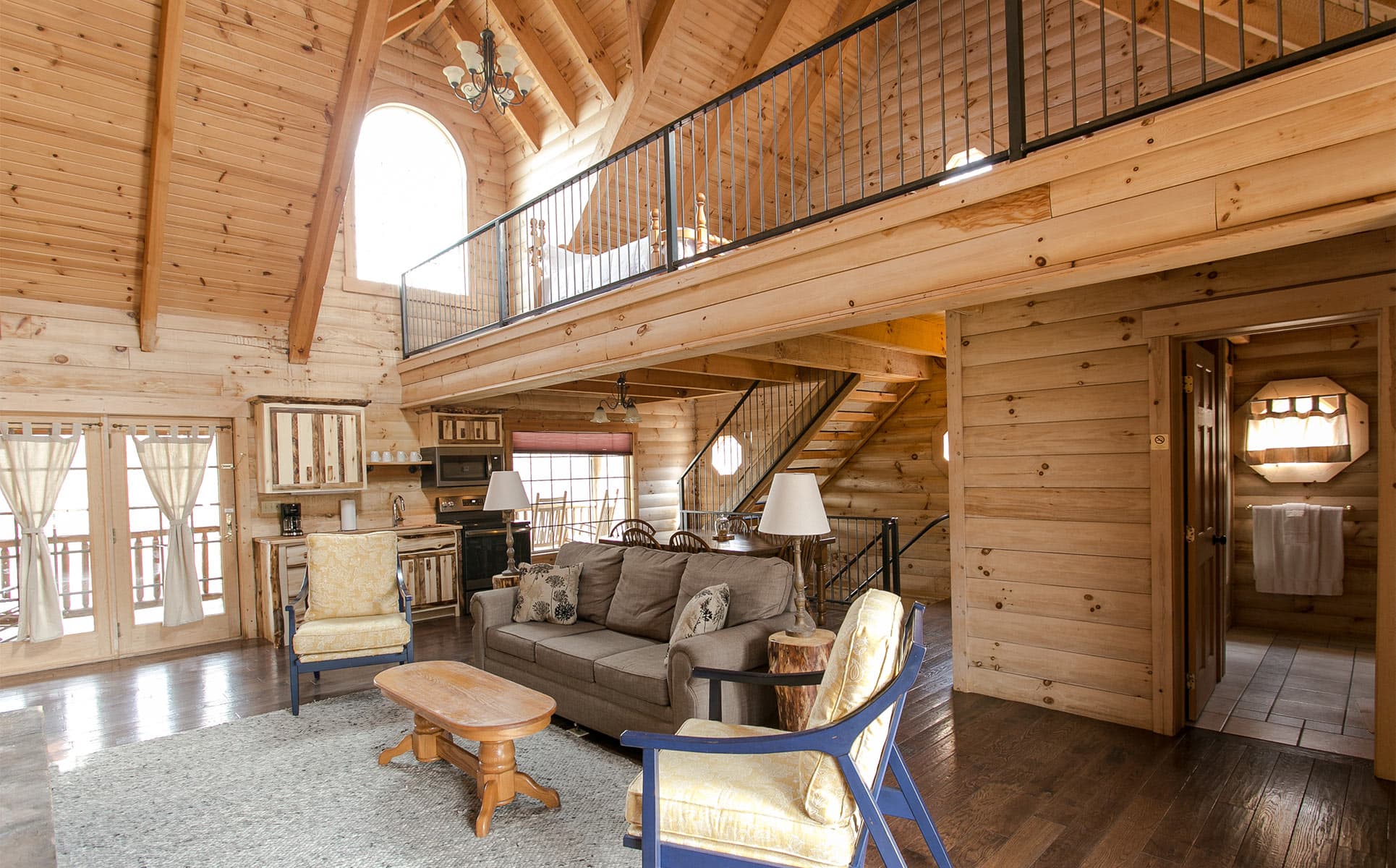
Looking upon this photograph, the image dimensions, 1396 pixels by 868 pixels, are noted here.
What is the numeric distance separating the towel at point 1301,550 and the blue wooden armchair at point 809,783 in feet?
15.8

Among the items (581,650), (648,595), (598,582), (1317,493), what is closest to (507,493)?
(598,582)

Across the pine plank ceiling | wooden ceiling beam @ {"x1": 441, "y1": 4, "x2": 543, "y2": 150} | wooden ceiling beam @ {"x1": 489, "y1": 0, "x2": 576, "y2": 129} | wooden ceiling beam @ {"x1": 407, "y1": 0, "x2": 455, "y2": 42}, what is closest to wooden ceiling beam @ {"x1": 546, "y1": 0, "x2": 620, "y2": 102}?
the pine plank ceiling

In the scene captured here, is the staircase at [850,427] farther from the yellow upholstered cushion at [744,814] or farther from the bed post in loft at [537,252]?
the yellow upholstered cushion at [744,814]

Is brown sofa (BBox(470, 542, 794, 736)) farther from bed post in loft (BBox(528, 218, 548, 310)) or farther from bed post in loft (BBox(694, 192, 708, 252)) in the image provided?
bed post in loft (BBox(528, 218, 548, 310))

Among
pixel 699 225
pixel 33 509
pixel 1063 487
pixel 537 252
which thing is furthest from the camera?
pixel 537 252

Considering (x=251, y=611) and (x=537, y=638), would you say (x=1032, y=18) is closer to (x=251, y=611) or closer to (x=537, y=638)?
(x=537, y=638)

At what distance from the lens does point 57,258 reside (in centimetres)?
542

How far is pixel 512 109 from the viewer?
796 centimetres

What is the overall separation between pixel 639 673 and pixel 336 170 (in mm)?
4612

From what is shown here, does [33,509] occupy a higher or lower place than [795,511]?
lower

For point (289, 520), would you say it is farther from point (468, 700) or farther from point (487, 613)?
point (468, 700)

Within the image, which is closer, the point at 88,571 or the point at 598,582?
the point at 598,582

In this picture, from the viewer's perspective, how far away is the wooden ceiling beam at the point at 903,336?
18.1ft

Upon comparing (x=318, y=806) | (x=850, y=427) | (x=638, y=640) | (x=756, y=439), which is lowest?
(x=318, y=806)
